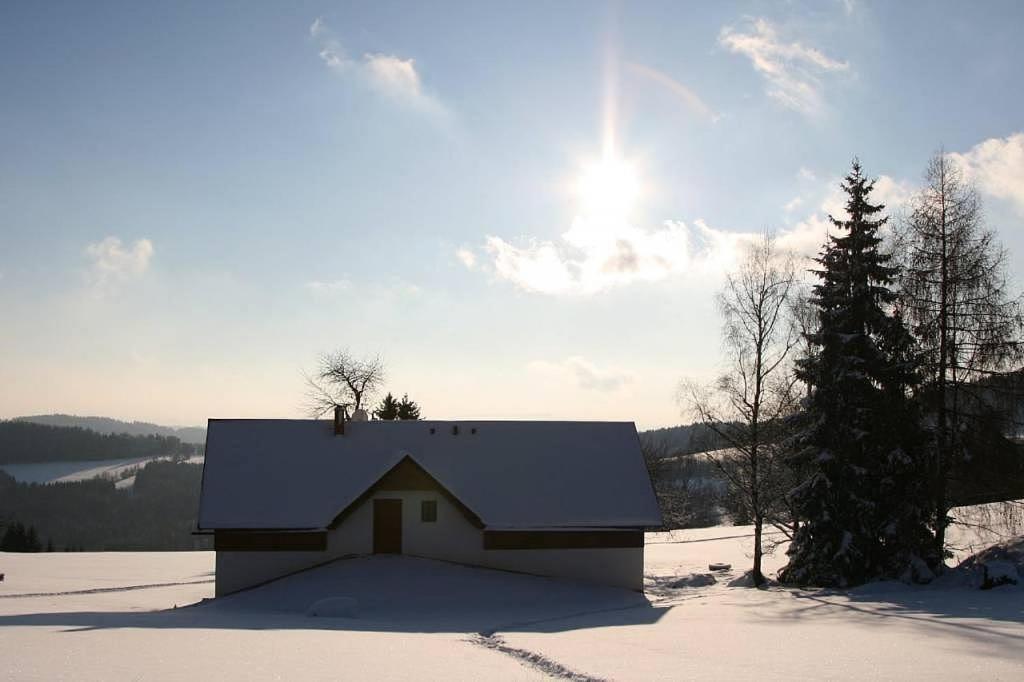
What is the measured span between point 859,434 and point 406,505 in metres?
16.6

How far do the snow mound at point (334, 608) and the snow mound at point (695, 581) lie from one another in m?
14.7

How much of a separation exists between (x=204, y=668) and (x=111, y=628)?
7.33 meters

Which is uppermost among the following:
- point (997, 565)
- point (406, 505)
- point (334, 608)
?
point (406, 505)

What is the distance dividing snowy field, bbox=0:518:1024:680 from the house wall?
783 mm

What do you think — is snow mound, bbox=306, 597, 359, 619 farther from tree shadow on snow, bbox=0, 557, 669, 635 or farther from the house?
the house

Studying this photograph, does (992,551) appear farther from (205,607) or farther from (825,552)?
(205,607)

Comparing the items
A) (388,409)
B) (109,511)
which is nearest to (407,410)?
(388,409)

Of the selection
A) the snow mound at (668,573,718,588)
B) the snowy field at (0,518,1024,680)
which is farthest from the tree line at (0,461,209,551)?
the snow mound at (668,573,718,588)

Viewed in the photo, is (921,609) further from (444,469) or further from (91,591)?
(91,591)

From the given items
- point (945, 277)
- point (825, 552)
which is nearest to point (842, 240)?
point (945, 277)

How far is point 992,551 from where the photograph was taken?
27.5m

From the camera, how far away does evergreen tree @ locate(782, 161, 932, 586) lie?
28031 mm

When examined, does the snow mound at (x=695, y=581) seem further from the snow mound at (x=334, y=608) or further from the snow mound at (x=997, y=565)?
the snow mound at (x=334, y=608)

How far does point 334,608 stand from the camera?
24797 mm
